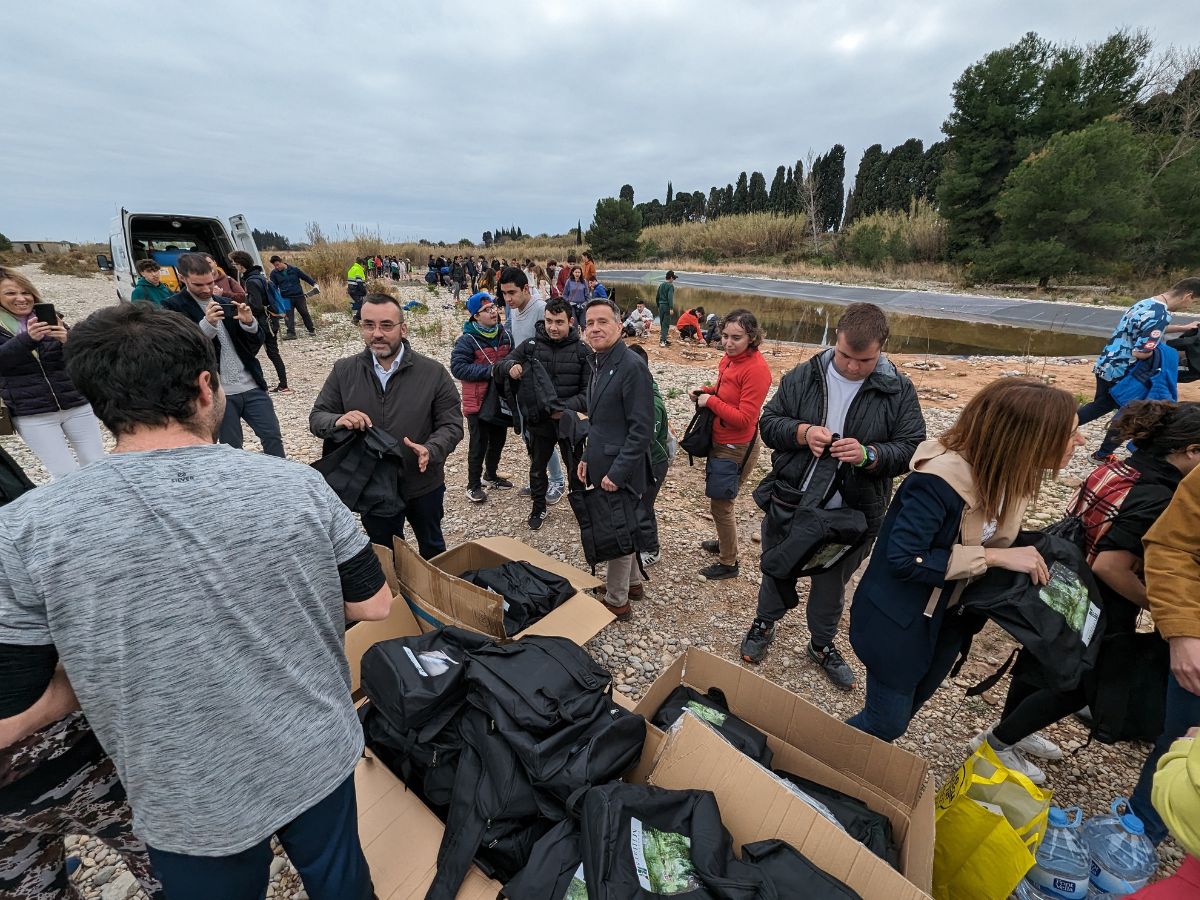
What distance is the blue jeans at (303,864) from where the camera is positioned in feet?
3.55

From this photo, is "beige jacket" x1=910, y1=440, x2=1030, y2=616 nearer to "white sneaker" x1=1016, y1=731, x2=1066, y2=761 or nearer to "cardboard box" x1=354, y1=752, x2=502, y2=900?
"white sneaker" x1=1016, y1=731, x2=1066, y2=761

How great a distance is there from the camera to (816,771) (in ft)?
5.96

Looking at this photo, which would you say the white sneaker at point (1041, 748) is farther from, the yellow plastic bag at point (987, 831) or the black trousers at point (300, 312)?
the black trousers at point (300, 312)

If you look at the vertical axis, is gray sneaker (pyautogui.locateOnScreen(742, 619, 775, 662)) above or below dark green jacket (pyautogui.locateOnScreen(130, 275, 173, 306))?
below

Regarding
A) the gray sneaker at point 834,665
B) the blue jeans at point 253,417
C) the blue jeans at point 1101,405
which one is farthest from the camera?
the blue jeans at point 1101,405

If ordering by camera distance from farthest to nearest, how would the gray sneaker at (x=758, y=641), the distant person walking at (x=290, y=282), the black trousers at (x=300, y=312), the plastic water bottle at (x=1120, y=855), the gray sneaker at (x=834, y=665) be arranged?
1. the black trousers at (x=300, y=312)
2. the distant person walking at (x=290, y=282)
3. the gray sneaker at (x=758, y=641)
4. the gray sneaker at (x=834, y=665)
5. the plastic water bottle at (x=1120, y=855)

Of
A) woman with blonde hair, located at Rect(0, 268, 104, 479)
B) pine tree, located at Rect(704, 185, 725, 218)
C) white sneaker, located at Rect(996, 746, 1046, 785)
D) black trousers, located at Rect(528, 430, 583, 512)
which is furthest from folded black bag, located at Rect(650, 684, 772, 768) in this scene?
pine tree, located at Rect(704, 185, 725, 218)

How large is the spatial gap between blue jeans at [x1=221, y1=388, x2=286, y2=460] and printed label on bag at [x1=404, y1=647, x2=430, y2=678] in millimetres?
3019

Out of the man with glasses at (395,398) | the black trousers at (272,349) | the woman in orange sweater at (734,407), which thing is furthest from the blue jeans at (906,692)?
the black trousers at (272,349)

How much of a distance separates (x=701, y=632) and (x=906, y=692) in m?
1.37

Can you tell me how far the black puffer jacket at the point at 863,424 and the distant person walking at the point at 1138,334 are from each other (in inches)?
117

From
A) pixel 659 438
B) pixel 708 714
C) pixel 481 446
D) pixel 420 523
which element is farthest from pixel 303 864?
pixel 481 446

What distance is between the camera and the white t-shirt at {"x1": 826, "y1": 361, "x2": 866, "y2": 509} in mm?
2461

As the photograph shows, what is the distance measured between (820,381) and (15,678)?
110 inches
